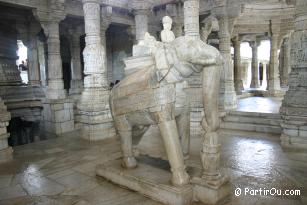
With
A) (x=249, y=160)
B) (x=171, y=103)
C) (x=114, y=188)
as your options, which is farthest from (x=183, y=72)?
(x=249, y=160)

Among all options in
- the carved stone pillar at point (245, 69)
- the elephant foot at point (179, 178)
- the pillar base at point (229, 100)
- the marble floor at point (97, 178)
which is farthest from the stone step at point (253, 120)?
the carved stone pillar at point (245, 69)

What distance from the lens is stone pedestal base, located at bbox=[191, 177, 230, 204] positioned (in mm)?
2818

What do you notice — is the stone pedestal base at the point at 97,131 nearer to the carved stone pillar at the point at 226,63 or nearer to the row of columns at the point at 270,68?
the carved stone pillar at the point at 226,63

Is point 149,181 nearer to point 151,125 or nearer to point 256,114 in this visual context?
point 151,125

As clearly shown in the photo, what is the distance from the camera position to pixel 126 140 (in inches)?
144

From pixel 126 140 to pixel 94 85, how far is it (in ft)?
12.0

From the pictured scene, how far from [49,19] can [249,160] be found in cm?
758

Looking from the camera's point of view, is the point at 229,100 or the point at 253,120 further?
the point at 229,100

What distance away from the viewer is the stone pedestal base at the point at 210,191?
2.82m

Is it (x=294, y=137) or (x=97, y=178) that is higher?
(x=294, y=137)

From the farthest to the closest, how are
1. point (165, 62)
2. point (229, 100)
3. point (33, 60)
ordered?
point (33, 60) < point (229, 100) < point (165, 62)

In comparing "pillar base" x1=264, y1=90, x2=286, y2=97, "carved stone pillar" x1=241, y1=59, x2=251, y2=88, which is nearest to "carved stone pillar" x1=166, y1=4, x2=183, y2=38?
"pillar base" x1=264, y1=90, x2=286, y2=97

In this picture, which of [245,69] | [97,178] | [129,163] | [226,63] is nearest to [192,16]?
[226,63]

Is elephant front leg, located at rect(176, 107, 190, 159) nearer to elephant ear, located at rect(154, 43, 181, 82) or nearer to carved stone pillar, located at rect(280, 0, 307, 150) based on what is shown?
elephant ear, located at rect(154, 43, 181, 82)
